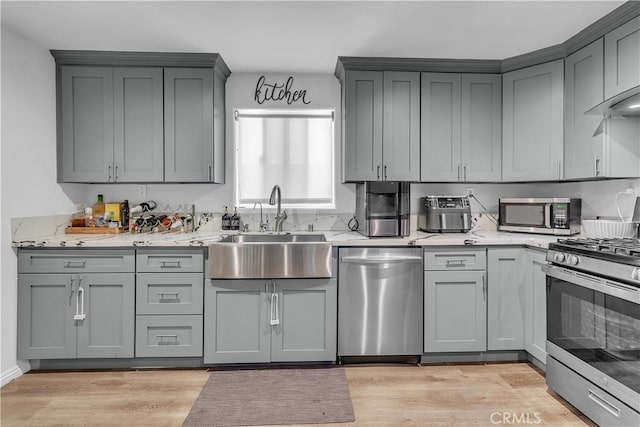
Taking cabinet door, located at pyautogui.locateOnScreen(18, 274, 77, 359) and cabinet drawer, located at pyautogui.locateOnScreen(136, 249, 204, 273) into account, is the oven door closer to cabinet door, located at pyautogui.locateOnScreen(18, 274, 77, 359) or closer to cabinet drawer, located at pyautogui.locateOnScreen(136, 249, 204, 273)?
cabinet drawer, located at pyautogui.locateOnScreen(136, 249, 204, 273)

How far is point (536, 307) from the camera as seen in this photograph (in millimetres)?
2600

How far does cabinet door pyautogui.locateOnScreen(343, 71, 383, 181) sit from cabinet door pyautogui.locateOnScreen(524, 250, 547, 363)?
51.2 inches

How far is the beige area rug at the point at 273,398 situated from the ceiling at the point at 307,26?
2.38 metres

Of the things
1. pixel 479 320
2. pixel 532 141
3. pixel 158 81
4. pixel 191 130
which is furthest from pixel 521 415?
pixel 158 81

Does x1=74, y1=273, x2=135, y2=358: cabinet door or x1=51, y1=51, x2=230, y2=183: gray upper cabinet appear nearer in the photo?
x1=74, y1=273, x2=135, y2=358: cabinet door

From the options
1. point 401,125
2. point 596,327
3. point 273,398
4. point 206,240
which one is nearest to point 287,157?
point 401,125

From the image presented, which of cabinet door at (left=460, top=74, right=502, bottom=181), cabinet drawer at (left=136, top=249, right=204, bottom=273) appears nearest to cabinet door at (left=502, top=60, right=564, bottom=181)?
cabinet door at (left=460, top=74, right=502, bottom=181)

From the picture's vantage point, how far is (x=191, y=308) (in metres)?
2.61

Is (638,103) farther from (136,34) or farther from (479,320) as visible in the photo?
(136,34)

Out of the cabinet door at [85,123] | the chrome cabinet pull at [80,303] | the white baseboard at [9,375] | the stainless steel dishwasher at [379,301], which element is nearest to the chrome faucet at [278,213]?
the stainless steel dishwasher at [379,301]

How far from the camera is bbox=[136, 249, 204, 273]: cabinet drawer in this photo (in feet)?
8.51

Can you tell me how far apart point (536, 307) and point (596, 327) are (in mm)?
671

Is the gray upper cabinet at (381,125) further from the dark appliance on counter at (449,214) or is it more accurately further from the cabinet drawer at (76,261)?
the cabinet drawer at (76,261)

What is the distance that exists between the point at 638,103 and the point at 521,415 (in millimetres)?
1930
